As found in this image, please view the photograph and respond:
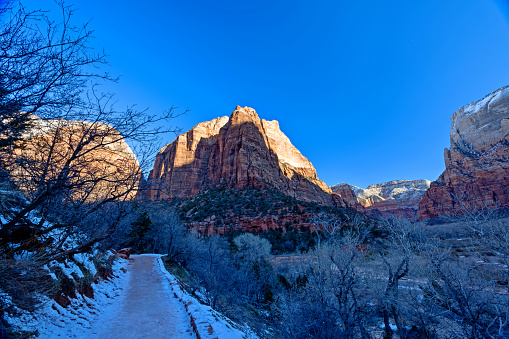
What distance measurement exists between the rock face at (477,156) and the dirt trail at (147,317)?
7336 cm

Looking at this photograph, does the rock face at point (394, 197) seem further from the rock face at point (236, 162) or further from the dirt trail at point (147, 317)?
the dirt trail at point (147, 317)

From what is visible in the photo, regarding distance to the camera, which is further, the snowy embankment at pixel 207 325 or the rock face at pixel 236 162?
the rock face at pixel 236 162

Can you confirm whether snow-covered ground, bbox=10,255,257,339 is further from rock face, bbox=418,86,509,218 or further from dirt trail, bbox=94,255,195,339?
rock face, bbox=418,86,509,218

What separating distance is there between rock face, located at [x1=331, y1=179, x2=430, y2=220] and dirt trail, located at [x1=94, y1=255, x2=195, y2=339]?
104255mm

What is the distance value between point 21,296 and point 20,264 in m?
0.39

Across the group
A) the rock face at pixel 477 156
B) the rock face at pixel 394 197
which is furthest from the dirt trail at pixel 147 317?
the rock face at pixel 394 197

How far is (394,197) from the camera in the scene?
134500mm

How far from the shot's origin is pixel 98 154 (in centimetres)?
388

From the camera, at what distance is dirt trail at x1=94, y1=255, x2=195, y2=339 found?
14.0 feet

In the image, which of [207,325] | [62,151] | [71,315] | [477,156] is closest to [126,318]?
[71,315]

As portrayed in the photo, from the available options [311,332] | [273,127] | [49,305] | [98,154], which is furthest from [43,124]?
[273,127]

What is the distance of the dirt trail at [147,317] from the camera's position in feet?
14.0

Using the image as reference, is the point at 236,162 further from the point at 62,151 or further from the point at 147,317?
the point at 62,151

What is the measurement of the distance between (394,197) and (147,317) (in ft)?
512
